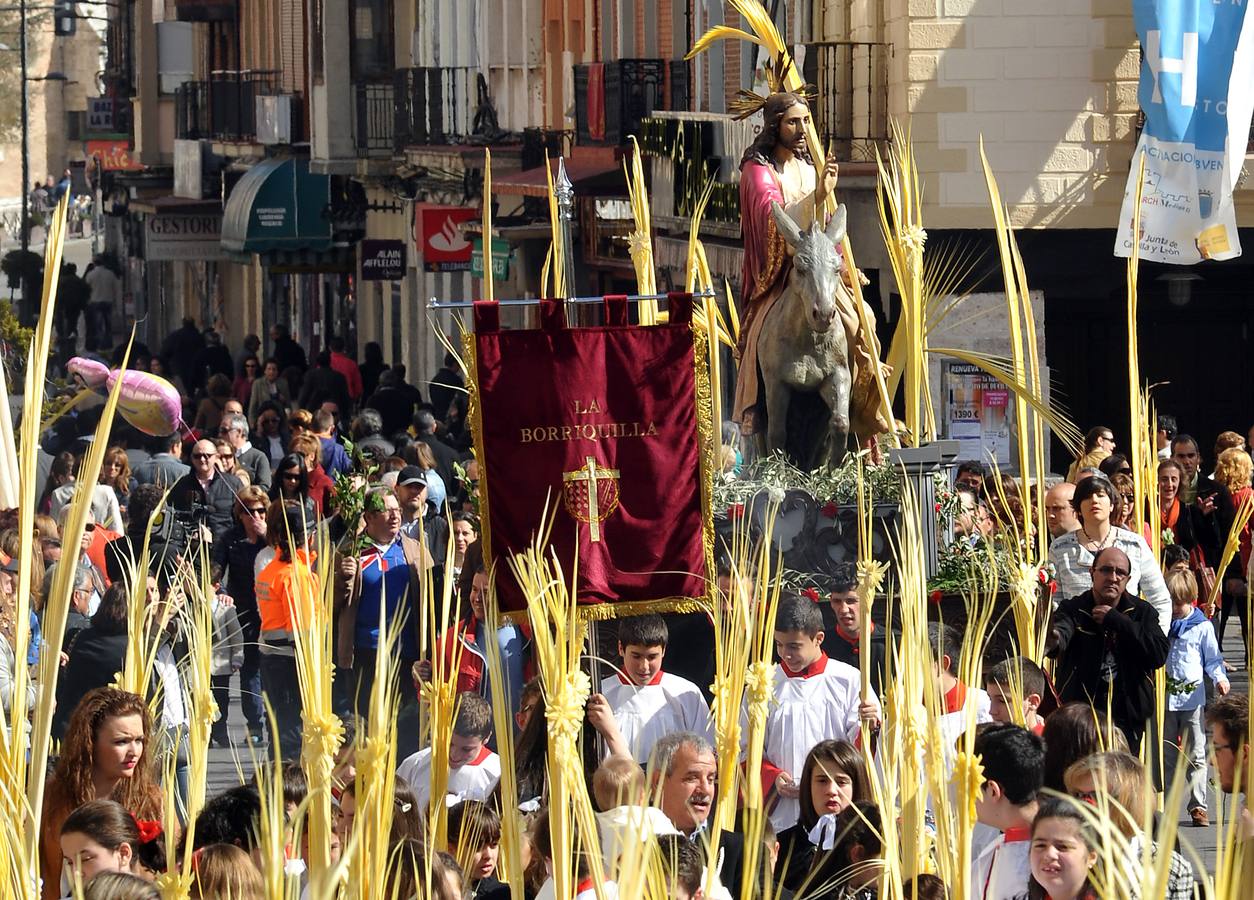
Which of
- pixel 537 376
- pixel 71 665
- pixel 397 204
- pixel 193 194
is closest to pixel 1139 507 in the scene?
pixel 537 376

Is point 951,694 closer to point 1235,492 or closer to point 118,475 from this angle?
point 1235,492

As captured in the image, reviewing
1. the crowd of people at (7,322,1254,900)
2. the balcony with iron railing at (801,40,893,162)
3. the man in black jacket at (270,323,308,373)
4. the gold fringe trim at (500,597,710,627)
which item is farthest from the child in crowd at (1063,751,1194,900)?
the man in black jacket at (270,323,308,373)

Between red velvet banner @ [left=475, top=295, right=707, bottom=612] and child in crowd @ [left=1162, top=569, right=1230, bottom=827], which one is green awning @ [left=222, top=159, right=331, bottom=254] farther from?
red velvet banner @ [left=475, top=295, right=707, bottom=612]

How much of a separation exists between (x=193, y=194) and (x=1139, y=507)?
31590 millimetres

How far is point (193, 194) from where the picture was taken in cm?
4019

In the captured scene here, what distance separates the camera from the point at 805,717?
7.86 metres

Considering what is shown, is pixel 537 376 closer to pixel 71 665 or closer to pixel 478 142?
pixel 71 665

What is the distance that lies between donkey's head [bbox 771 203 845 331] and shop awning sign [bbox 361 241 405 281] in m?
20.5

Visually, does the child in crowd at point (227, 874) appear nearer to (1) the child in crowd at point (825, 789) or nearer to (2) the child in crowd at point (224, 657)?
(1) the child in crowd at point (825, 789)

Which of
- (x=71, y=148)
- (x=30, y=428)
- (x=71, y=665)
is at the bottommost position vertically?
(x=71, y=665)

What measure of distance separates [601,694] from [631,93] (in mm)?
17632

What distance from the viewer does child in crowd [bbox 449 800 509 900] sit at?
6.37 meters

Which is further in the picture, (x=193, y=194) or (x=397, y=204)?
(x=193, y=194)

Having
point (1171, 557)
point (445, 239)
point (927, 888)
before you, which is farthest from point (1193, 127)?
point (445, 239)
